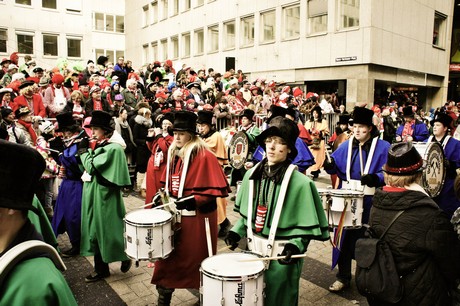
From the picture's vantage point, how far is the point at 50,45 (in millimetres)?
35656

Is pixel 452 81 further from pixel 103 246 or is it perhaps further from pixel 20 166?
pixel 20 166

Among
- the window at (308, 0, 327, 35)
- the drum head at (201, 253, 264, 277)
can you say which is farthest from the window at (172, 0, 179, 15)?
the drum head at (201, 253, 264, 277)

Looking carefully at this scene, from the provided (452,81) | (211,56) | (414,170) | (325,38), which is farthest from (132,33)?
(414,170)

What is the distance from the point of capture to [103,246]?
510 cm

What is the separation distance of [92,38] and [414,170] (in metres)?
40.7

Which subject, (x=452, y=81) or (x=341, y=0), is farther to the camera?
(x=452, y=81)

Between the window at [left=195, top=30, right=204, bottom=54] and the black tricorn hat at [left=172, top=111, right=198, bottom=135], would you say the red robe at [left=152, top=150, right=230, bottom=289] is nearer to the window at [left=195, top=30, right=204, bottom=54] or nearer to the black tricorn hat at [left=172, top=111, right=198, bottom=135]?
the black tricorn hat at [left=172, top=111, right=198, bottom=135]

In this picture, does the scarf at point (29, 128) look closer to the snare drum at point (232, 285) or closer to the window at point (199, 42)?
the snare drum at point (232, 285)

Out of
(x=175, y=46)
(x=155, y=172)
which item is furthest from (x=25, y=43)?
(x=155, y=172)

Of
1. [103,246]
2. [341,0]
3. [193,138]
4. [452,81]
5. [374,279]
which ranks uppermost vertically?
[341,0]

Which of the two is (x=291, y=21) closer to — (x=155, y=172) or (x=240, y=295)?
(x=155, y=172)

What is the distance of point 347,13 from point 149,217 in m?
22.2

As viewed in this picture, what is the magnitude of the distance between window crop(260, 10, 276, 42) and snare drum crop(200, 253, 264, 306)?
1035 inches

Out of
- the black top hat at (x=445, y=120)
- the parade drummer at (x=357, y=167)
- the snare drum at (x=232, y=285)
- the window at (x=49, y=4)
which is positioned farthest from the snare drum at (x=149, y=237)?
the window at (x=49, y=4)
